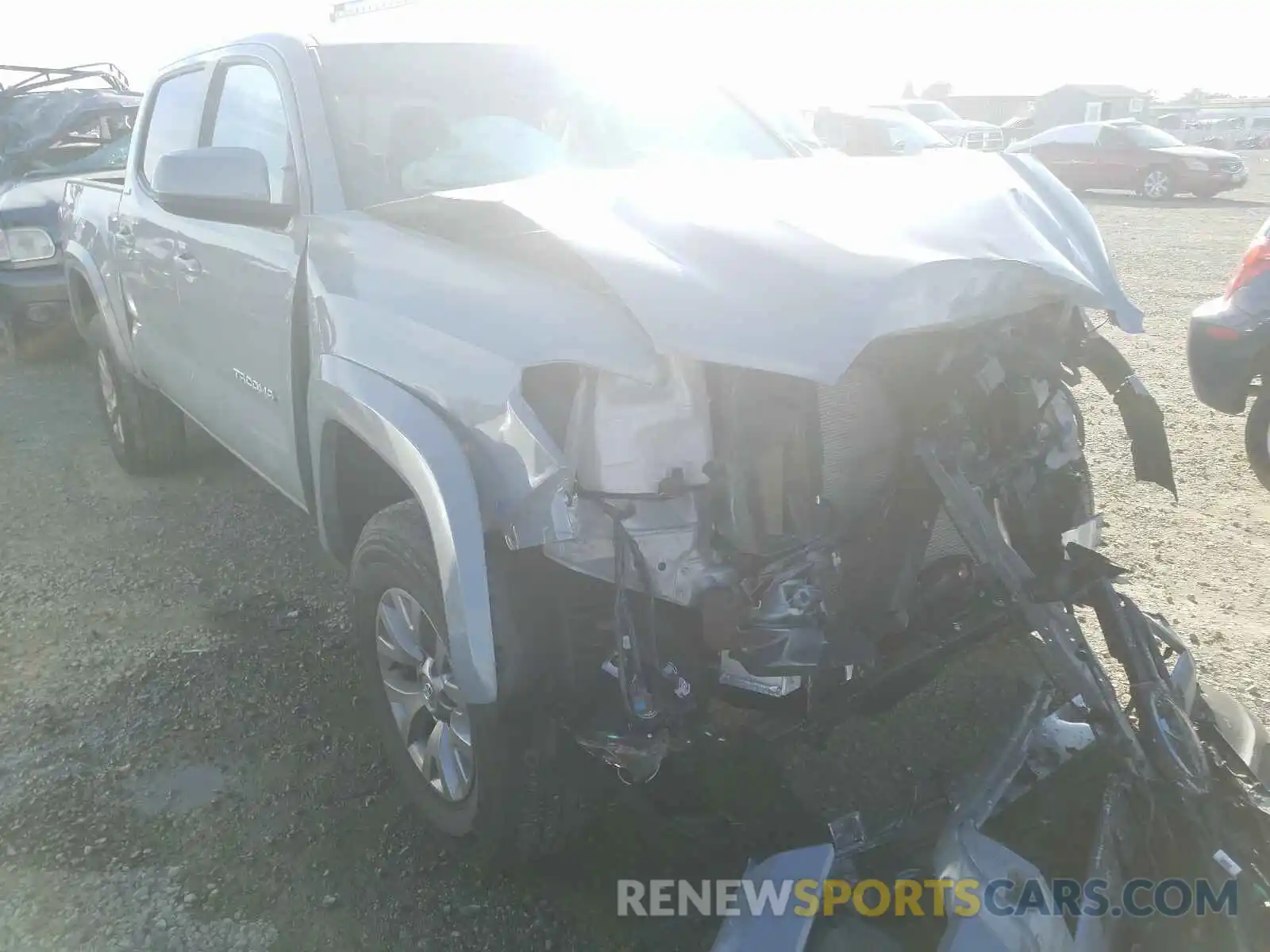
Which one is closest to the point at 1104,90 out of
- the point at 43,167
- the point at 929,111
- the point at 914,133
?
the point at 929,111

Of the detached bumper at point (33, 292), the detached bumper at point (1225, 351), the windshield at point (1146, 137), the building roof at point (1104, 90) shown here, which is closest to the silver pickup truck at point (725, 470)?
the detached bumper at point (1225, 351)

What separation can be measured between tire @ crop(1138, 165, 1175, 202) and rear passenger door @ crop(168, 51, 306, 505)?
1883 cm

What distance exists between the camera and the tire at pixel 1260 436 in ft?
15.0

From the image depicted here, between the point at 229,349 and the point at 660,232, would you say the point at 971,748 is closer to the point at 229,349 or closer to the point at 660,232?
the point at 660,232

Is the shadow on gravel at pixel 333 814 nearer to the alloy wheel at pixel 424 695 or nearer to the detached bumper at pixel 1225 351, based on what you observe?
the alloy wheel at pixel 424 695

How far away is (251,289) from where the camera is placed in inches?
124

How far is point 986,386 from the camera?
87.0 inches

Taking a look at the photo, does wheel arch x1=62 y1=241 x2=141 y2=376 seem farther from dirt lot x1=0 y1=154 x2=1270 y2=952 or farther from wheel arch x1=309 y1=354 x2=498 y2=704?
wheel arch x1=309 y1=354 x2=498 y2=704

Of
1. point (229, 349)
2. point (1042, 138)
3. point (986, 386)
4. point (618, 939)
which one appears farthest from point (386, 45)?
point (1042, 138)

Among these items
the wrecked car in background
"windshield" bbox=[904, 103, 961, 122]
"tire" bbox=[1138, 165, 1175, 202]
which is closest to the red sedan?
"tire" bbox=[1138, 165, 1175, 202]

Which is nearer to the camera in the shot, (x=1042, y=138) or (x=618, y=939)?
(x=618, y=939)

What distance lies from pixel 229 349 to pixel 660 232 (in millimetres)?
1885

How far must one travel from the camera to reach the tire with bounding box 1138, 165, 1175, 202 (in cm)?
1845

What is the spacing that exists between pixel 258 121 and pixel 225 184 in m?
0.57
